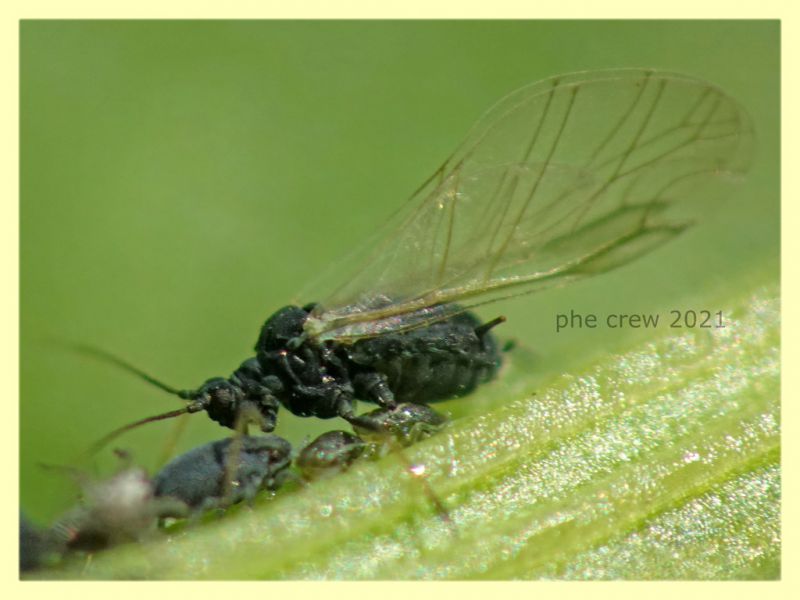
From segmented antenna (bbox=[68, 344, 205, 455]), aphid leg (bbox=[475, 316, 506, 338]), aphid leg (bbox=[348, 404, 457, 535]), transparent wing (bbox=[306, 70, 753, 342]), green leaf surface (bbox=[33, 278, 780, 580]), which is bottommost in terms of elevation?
green leaf surface (bbox=[33, 278, 780, 580])

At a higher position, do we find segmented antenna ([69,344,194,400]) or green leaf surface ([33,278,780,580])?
segmented antenna ([69,344,194,400])

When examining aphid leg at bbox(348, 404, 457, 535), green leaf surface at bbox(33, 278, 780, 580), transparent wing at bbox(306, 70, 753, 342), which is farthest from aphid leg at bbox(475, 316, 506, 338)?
aphid leg at bbox(348, 404, 457, 535)

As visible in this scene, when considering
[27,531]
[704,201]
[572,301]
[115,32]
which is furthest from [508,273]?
[115,32]

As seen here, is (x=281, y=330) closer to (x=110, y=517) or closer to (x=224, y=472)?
(x=224, y=472)

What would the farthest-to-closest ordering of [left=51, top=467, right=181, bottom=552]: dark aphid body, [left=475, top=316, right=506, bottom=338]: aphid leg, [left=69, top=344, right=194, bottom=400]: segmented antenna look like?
[left=475, top=316, right=506, bottom=338]: aphid leg, [left=69, top=344, right=194, bottom=400]: segmented antenna, [left=51, top=467, right=181, bottom=552]: dark aphid body

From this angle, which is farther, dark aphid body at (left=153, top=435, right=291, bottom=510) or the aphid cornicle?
the aphid cornicle

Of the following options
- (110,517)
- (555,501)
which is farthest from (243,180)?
(555,501)

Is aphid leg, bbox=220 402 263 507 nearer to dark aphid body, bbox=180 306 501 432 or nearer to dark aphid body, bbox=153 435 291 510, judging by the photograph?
dark aphid body, bbox=153 435 291 510
